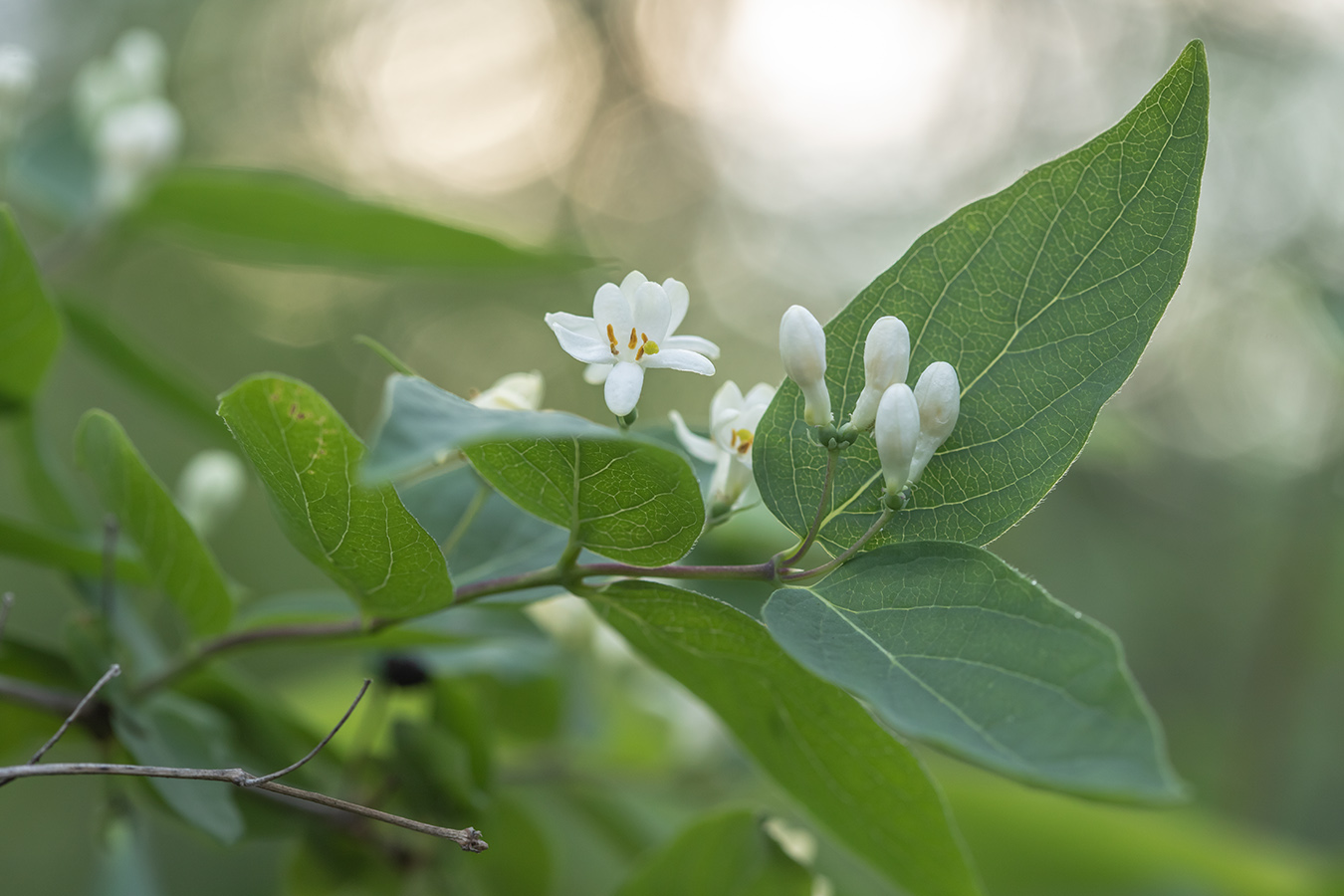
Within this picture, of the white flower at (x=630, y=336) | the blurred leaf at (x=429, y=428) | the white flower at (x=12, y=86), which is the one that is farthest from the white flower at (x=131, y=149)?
the blurred leaf at (x=429, y=428)

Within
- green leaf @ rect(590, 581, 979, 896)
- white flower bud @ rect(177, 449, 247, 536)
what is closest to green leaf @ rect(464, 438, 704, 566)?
green leaf @ rect(590, 581, 979, 896)

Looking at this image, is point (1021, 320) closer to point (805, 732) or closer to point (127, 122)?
point (805, 732)

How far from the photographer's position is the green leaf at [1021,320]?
1.91 feet

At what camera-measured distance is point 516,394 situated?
78 centimetres

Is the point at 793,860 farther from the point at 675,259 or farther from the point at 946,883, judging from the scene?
the point at 675,259

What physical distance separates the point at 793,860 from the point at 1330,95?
3.39 meters

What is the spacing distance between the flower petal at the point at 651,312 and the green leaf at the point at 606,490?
147 mm

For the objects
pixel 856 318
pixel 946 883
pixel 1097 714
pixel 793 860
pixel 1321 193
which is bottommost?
pixel 793 860

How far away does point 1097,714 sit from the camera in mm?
480

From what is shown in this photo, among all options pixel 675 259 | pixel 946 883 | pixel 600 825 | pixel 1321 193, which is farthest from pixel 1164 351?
pixel 946 883

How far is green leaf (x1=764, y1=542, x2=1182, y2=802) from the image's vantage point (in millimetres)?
461

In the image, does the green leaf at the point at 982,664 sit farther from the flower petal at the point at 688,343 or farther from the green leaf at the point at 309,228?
the green leaf at the point at 309,228

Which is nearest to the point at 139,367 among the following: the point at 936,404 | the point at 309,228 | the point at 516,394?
the point at 309,228

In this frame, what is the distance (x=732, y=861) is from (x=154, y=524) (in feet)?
1.95
